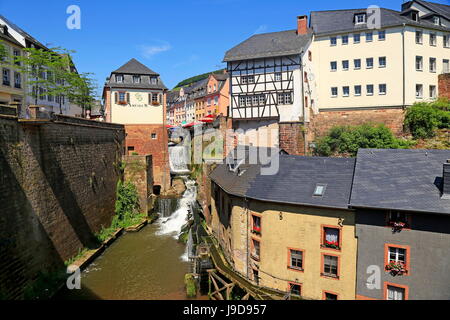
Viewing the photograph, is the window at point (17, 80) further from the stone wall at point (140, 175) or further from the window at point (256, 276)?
the window at point (256, 276)

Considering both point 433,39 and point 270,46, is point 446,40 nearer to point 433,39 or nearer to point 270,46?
point 433,39

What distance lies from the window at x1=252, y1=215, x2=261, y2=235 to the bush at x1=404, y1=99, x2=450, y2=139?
19444 millimetres

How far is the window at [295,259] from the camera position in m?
13.2

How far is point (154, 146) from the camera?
3347cm

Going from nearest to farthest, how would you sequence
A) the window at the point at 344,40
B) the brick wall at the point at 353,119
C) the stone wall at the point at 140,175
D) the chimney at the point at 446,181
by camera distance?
the chimney at the point at 446,181
the stone wall at the point at 140,175
the brick wall at the point at 353,119
the window at the point at 344,40

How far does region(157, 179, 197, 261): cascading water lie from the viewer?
980 inches

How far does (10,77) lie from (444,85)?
3933cm

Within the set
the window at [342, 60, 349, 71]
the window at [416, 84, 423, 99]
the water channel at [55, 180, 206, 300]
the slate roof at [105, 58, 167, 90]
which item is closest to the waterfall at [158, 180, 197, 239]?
the water channel at [55, 180, 206, 300]

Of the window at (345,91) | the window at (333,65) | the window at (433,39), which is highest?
the window at (433,39)

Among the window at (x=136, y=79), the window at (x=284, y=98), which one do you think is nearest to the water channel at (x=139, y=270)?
the window at (x=284, y=98)

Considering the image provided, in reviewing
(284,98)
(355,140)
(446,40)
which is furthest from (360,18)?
(355,140)

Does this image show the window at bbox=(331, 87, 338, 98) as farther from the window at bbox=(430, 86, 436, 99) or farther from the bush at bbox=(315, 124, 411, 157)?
the window at bbox=(430, 86, 436, 99)

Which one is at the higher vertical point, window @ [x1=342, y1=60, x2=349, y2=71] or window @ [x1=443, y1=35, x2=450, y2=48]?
window @ [x1=443, y1=35, x2=450, y2=48]

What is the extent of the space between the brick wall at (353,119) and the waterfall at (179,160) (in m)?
15.7
